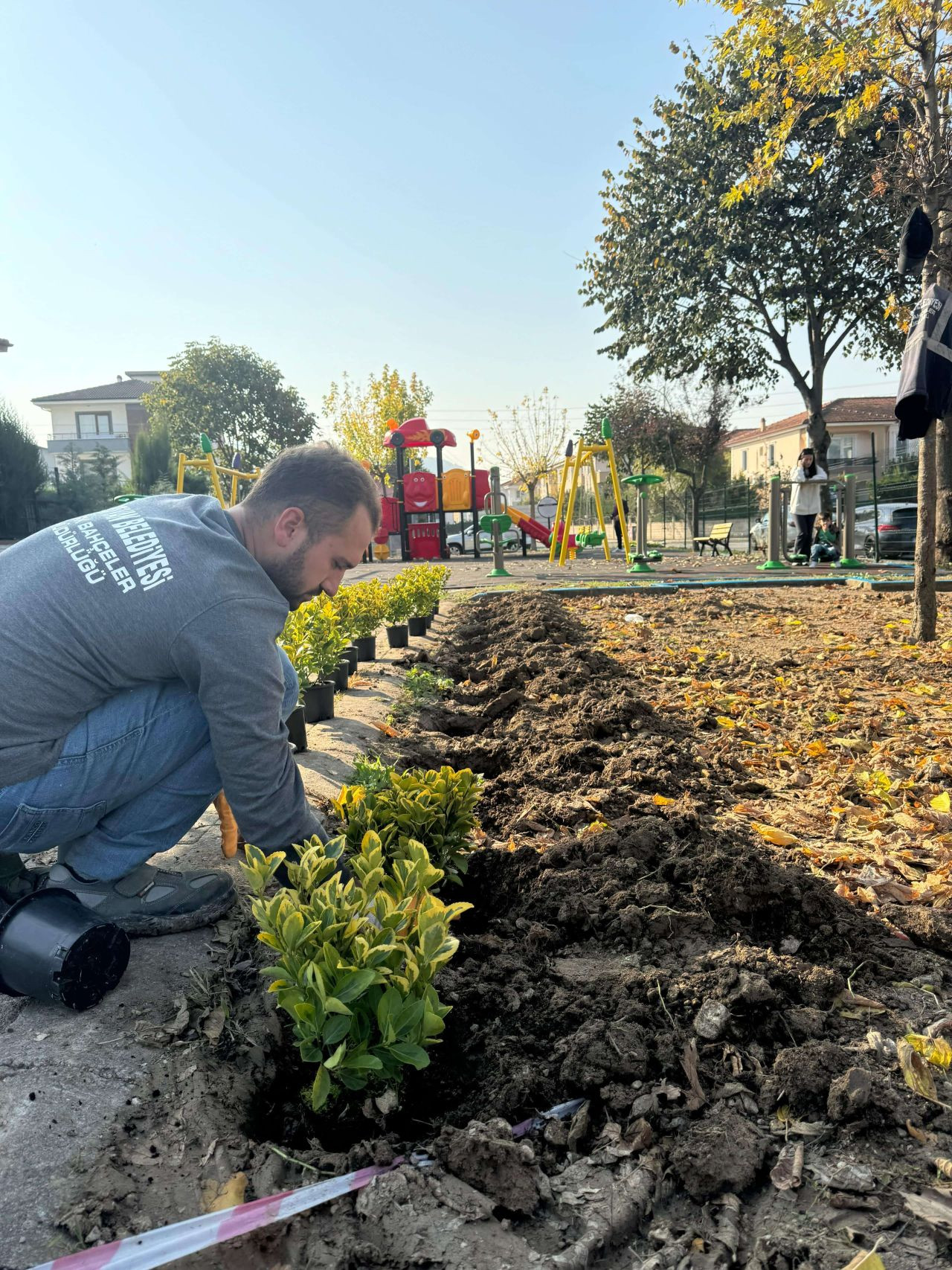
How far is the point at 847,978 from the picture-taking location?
79.6 inches

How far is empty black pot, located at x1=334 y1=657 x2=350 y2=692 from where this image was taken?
5.62 meters

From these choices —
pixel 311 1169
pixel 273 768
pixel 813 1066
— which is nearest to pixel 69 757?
pixel 273 768

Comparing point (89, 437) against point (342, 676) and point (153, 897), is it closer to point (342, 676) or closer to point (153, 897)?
point (342, 676)

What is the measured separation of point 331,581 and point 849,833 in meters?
2.05

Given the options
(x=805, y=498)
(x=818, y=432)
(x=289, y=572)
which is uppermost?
(x=818, y=432)

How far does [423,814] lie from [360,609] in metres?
4.25

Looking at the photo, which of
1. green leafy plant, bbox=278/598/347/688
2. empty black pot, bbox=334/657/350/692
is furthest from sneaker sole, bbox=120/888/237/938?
empty black pot, bbox=334/657/350/692

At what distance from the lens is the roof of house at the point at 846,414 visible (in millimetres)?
47750

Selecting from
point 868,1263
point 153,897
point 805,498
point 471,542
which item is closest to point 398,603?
point 153,897

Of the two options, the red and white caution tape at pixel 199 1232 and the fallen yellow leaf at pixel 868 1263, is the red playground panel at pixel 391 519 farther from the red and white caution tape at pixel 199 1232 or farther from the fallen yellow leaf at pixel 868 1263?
the fallen yellow leaf at pixel 868 1263

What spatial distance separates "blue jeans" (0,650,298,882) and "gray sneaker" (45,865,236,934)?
0.05 metres

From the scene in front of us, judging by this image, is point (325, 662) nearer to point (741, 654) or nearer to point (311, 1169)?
point (741, 654)

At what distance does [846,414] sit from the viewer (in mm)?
49188

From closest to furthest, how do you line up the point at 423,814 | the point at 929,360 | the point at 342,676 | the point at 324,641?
the point at 423,814
the point at 324,641
the point at 929,360
the point at 342,676
